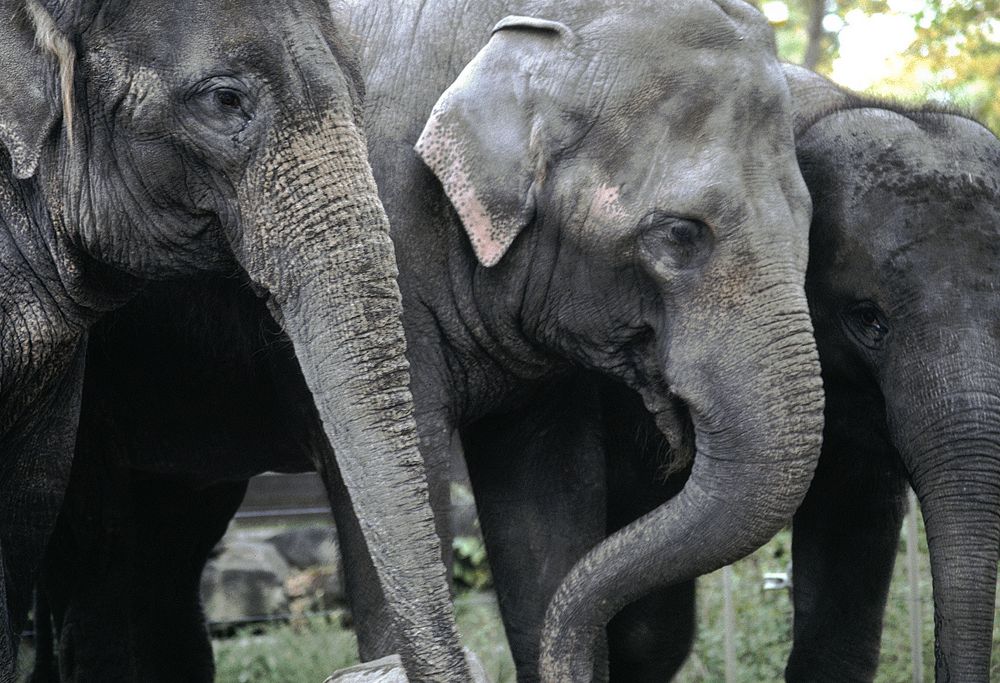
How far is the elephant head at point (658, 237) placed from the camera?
13.0 ft

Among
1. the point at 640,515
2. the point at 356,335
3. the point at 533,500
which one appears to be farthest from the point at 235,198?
the point at 640,515

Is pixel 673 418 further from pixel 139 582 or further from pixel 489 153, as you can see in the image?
pixel 139 582

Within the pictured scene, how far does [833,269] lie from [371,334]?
5.69 ft

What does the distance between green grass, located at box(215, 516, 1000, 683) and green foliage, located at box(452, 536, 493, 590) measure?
62 cm

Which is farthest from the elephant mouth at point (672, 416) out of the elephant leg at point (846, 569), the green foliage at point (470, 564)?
the green foliage at point (470, 564)

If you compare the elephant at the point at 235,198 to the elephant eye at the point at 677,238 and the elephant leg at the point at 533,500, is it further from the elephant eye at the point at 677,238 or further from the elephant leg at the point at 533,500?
the elephant leg at the point at 533,500

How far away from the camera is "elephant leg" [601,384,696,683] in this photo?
5.02 metres

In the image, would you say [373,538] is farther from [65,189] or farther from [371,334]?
[65,189]

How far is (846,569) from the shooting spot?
525 centimetres

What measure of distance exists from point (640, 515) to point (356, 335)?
7.16 feet

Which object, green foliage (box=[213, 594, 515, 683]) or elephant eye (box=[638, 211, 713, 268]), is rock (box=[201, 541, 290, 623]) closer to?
green foliage (box=[213, 594, 515, 683])

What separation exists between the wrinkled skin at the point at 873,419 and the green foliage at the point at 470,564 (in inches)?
134

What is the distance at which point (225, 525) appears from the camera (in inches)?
239

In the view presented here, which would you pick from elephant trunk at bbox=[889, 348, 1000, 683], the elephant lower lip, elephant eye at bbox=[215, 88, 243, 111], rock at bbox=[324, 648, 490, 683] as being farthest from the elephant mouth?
elephant eye at bbox=[215, 88, 243, 111]
